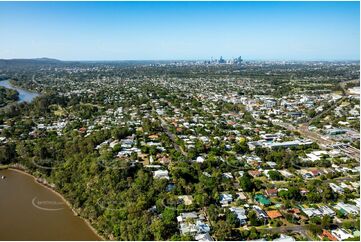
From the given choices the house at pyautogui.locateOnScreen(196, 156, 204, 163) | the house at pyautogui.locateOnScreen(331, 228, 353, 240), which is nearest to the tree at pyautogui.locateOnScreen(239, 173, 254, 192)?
the house at pyautogui.locateOnScreen(196, 156, 204, 163)

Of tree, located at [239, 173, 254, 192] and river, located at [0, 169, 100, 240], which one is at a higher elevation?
tree, located at [239, 173, 254, 192]

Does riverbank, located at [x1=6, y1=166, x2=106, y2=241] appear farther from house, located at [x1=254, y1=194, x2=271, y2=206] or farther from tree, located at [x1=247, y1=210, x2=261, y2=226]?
house, located at [x1=254, y1=194, x2=271, y2=206]

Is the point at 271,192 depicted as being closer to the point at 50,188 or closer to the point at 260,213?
the point at 260,213

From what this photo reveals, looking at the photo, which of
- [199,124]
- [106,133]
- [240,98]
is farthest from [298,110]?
[106,133]

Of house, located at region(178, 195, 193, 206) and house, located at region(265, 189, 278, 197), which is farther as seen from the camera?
house, located at region(265, 189, 278, 197)

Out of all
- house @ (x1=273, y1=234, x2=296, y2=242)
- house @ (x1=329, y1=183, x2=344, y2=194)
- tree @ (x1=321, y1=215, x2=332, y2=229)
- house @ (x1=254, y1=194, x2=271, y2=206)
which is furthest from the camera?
house @ (x1=329, y1=183, x2=344, y2=194)

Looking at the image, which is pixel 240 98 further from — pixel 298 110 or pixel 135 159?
pixel 135 159

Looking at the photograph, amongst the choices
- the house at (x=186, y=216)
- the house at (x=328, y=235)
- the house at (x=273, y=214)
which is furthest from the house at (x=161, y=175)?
the house at (x=328, y=235)

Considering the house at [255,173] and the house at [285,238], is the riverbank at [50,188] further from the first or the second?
the house at [255,173]
